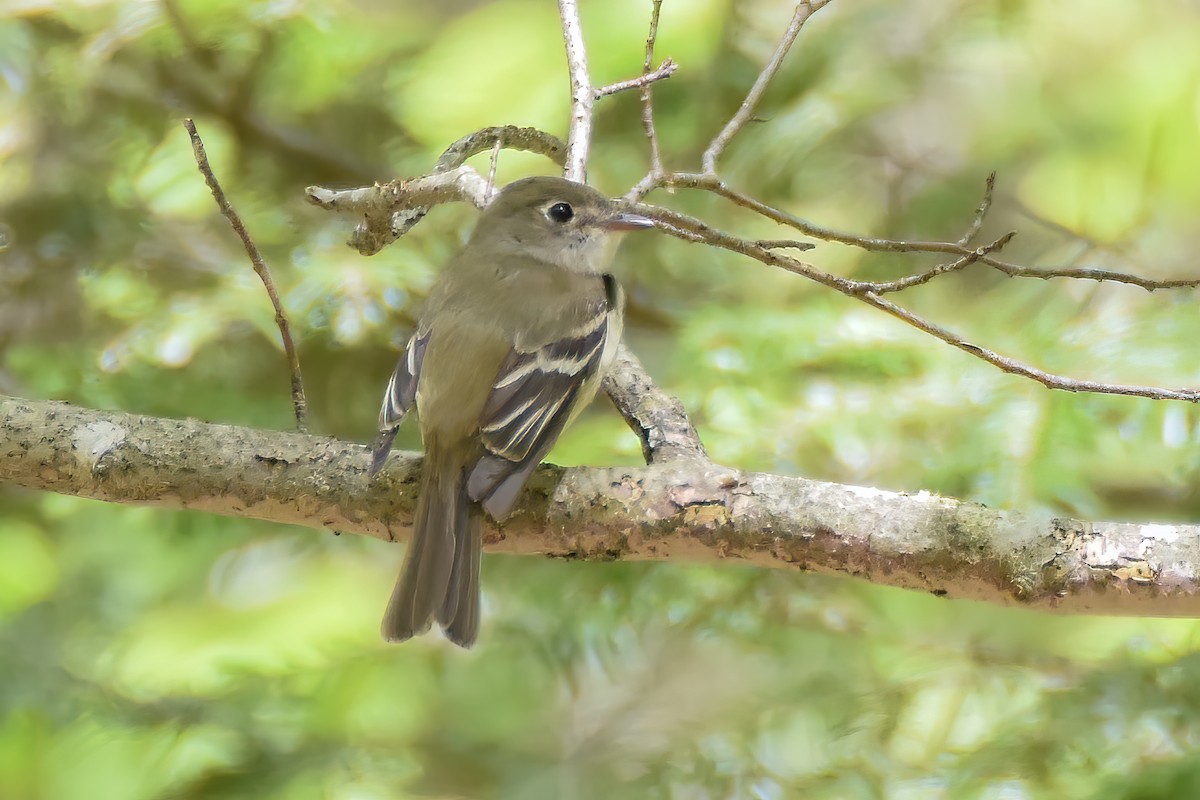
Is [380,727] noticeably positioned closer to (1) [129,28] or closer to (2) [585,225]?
(2) [585,225]

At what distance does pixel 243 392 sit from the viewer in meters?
3.12

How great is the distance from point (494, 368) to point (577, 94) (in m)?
0.76

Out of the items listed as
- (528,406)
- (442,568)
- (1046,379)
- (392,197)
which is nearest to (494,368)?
(528,406)

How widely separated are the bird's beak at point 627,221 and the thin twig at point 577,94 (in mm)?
178

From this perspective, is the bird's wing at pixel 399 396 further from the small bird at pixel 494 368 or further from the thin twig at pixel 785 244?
the thin twig at pixel 785 244

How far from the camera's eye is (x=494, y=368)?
2.23m

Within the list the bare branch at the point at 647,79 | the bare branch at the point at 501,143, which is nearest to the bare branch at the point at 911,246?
the bare branch at the point at 647,79

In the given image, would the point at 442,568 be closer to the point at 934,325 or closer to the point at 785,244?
the point at 785,244

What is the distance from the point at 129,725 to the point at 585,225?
5.35ft

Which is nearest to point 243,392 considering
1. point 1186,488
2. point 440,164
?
point 440,164

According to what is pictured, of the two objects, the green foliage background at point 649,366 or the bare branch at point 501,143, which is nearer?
the green foliage background at point 649,366

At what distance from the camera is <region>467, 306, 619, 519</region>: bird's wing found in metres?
1.96

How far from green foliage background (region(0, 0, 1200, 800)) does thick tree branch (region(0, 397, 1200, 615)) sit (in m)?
0.42

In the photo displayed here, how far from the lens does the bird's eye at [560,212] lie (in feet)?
8.74
